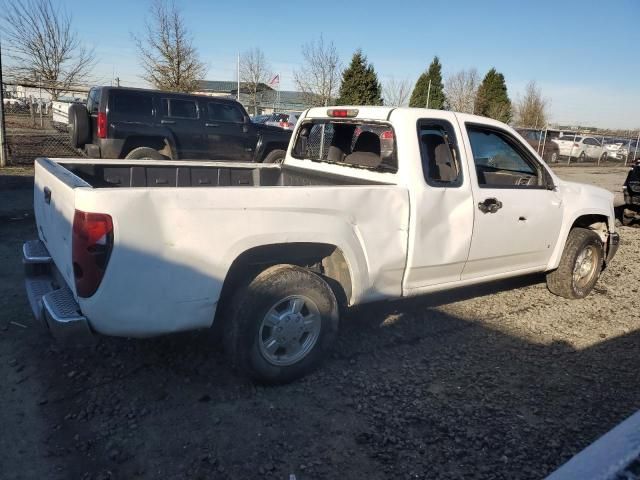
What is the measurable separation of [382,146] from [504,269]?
5.47 feet

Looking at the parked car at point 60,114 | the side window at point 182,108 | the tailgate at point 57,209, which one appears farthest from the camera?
the parked car at point 60,114

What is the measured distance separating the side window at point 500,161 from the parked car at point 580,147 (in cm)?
2595

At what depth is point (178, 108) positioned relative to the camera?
10.2m

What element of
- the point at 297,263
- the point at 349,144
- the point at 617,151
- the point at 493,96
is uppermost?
the point at 493,96

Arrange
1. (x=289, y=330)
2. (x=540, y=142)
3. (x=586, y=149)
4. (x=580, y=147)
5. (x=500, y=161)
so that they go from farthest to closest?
(x=586, y=149), (x=580, y=147), (x=540, y=142), (x=500, y=161), (x=289, y=330)

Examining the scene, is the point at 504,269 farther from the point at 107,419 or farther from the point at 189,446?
the point at 107,419

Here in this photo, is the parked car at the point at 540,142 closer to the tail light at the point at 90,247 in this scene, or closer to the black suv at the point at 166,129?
the black suv at the point at 166,129

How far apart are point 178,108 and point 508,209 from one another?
7854 millimetres

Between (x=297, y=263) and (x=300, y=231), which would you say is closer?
(x=300, y=231)

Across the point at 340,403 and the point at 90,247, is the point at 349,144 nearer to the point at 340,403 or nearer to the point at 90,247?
the point at 340,403

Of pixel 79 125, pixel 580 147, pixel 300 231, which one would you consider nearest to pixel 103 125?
pixel 79 125

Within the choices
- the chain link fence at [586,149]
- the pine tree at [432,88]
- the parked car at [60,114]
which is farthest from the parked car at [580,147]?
the parked car at [60,114]

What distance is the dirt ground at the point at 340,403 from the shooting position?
262 cm

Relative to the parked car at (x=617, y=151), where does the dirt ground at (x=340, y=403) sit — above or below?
below
